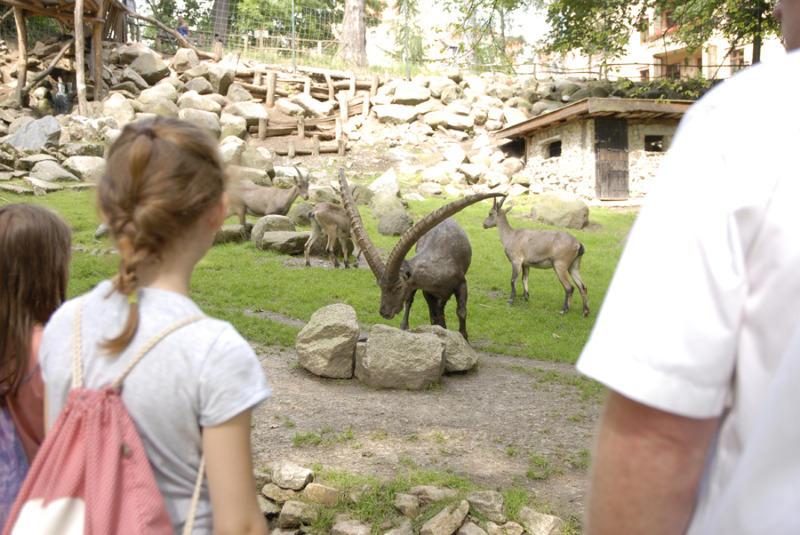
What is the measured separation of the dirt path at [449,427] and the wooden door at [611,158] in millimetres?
15095

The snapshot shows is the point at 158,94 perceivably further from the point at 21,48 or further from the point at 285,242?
the point at 285,242

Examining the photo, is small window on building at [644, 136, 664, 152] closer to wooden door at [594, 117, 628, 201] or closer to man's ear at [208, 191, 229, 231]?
wooden door at [594, 117, 628, 201]

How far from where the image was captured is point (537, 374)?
279 inches

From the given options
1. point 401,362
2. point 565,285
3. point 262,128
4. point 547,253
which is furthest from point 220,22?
point 401,362

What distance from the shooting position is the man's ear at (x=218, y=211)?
1499 millimetres

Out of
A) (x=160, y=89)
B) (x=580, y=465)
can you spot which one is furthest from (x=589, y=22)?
(x=160, y=89)

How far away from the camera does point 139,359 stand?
1.32 m

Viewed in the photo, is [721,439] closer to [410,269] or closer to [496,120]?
[410,269]

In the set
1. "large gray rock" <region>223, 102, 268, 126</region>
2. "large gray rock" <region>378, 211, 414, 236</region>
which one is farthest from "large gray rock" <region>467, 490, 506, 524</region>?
"large gray rock" <region>223, 102, 268, 126</region>

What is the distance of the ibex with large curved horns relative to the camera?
23.3ft

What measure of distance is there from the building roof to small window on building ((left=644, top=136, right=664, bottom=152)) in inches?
34.3

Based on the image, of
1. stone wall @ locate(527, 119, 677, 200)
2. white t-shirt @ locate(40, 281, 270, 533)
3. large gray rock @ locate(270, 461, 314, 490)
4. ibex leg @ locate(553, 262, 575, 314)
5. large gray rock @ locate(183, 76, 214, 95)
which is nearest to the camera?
white t-shirt @ locate(40, 281, 270, 533)

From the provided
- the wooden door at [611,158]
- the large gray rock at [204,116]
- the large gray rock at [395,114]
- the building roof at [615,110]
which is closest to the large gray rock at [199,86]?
the large gray rock at [204,116]

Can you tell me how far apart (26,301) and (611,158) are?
820 inches
